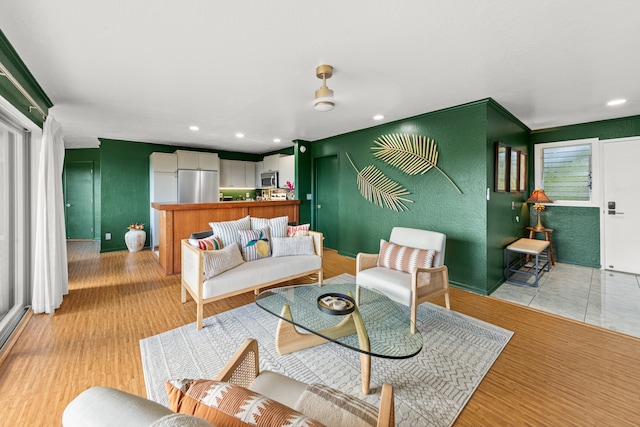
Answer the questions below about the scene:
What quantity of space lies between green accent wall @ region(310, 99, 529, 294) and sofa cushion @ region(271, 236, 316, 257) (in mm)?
1525

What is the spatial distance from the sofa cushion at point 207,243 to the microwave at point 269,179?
144 inches

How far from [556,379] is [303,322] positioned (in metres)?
1.72

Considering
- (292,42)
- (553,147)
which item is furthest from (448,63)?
(553,147)

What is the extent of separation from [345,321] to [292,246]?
163 centimetres

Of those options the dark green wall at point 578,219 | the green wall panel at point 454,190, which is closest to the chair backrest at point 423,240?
the green wall panel at point 454,190

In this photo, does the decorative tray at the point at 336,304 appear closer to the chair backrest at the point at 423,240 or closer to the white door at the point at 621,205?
the chair backrest at the point at 423,240

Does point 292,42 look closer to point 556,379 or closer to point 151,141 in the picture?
point 556,379

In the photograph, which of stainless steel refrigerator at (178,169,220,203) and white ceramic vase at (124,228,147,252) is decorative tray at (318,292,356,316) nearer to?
stainless steel refrigerator at (178,169,220,203)

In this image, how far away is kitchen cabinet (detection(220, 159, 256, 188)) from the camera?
677cm

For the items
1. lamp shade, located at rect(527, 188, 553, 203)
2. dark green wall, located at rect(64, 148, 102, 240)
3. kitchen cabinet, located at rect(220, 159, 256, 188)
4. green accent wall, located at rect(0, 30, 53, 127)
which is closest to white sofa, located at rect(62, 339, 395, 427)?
green accent wall, located at rect(0, 30, 53, 127)

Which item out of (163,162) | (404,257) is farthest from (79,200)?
(404,257)

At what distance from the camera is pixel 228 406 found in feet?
2.20

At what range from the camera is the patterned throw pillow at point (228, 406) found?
644mm

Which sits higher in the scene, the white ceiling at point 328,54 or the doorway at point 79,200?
the white ceiling at point 328,54
